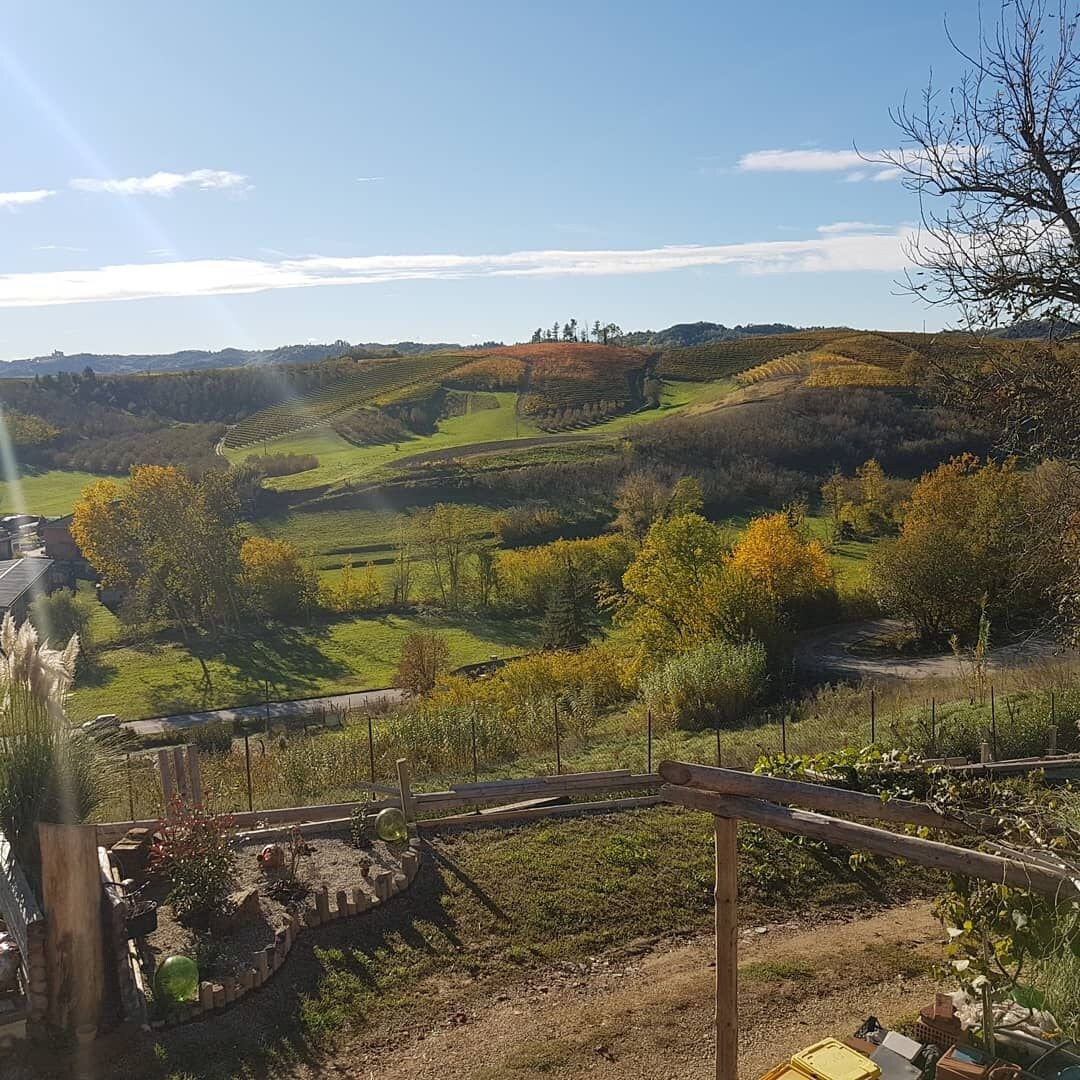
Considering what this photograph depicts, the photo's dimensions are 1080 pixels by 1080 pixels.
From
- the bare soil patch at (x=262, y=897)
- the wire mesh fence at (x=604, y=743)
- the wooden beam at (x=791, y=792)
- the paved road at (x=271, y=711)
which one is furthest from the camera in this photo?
the paved road at (x=271, y=711)

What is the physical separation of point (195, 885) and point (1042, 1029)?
7178 millimetres

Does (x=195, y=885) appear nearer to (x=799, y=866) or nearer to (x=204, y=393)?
(x=799, y=866)

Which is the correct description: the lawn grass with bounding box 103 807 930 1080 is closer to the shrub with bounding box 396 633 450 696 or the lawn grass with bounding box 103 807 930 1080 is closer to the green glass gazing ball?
the green glass gazing ball

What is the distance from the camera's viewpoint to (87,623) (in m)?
46.9

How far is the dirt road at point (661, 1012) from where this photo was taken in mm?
7125

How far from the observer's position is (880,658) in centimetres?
3256

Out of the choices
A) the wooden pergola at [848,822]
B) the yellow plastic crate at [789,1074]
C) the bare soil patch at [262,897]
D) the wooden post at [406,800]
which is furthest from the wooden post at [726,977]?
the wooden post at [406,800]

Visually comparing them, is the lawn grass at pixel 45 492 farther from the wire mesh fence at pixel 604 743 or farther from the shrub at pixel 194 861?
the shrub at pixel 194 861

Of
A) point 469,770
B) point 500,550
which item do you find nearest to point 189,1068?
point 469,770

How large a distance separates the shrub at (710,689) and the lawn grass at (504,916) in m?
10.2

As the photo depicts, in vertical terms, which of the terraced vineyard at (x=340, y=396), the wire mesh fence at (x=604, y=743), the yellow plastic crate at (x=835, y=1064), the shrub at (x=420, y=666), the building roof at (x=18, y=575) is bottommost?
the shrub at (x=420, y=666)

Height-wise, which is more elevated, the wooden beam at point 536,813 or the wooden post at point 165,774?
the wooden post at point 165,774

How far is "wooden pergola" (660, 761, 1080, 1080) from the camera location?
4.95m

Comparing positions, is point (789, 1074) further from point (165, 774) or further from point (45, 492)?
point (45, 492)
